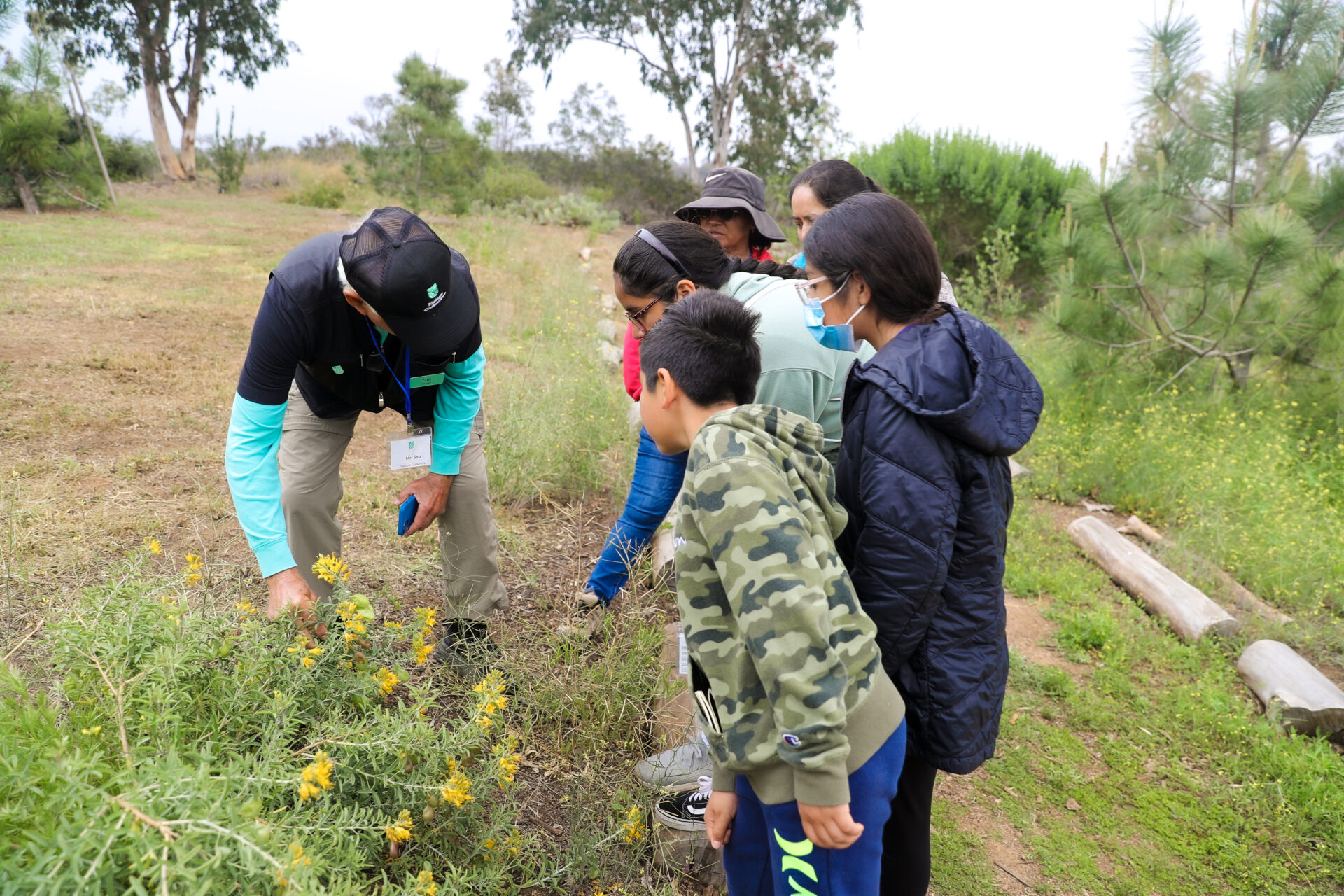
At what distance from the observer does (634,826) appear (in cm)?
193

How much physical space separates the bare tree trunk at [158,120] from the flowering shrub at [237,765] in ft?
81.6

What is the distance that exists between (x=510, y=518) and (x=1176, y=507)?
4206 millimetres

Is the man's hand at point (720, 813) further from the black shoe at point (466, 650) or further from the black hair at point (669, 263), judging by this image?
the black hair at point (669, 263)

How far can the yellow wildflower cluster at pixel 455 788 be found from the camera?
1.48 metres

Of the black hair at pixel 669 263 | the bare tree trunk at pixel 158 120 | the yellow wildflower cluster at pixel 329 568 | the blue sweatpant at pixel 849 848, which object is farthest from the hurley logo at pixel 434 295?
the bare tree trunk at pixel 158 120

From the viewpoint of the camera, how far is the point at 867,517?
148 cm

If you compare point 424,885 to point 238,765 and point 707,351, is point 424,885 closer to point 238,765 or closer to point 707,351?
point 238,765

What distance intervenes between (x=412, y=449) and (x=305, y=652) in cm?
103

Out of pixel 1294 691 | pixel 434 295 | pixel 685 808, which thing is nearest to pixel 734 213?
pixel 434 295

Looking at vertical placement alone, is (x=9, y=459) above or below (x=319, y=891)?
below

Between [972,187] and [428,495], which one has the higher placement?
[972,187]

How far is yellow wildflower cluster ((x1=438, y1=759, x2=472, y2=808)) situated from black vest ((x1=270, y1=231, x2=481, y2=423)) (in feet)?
3.84

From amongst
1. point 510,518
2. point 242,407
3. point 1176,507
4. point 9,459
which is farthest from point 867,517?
point 1176,507

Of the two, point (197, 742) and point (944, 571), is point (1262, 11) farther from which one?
point (197, 742)
